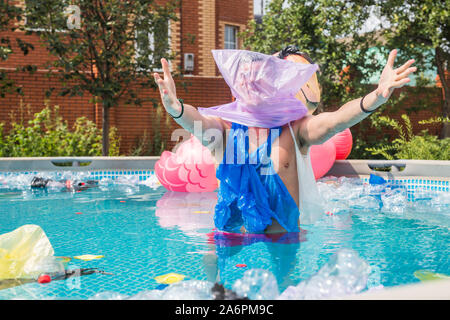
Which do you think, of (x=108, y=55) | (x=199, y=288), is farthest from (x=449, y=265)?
(x=108, y=55)

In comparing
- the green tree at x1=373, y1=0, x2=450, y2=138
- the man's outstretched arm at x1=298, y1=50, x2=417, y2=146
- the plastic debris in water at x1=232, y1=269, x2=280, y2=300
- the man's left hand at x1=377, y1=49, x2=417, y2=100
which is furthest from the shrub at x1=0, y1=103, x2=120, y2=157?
the plastic debris in water at x1=232, y1=269, x2=280, y2=300

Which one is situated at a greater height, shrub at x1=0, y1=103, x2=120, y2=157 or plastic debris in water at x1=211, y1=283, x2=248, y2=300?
shrub at x1=0, y1=103, x2=120, y2=157

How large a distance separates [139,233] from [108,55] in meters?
6.56

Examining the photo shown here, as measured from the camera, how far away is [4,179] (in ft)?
23.7

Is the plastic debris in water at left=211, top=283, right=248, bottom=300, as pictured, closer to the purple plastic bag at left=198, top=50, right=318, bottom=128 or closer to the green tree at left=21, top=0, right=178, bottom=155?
the purple plastic bag at left=198, top=50, right=318, bottom=128

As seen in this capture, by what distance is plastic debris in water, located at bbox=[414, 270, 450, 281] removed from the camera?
2.65 m

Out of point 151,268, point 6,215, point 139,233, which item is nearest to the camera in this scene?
point 151,268

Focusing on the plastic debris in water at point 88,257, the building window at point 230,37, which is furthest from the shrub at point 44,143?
the building window at point 230,37

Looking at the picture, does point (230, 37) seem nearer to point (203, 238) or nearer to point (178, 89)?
point (178, 89)

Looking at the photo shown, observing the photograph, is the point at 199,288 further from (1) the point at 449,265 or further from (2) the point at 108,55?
(2) the point at 108,55

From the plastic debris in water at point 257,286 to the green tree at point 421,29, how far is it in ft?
29.9

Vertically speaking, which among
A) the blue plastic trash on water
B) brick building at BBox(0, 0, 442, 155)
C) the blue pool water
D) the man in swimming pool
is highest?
A: brick building at BBox(0, 0, 442, 155)

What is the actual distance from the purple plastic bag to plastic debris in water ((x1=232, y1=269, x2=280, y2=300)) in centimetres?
132

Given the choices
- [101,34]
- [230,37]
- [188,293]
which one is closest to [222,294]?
[188,293]
